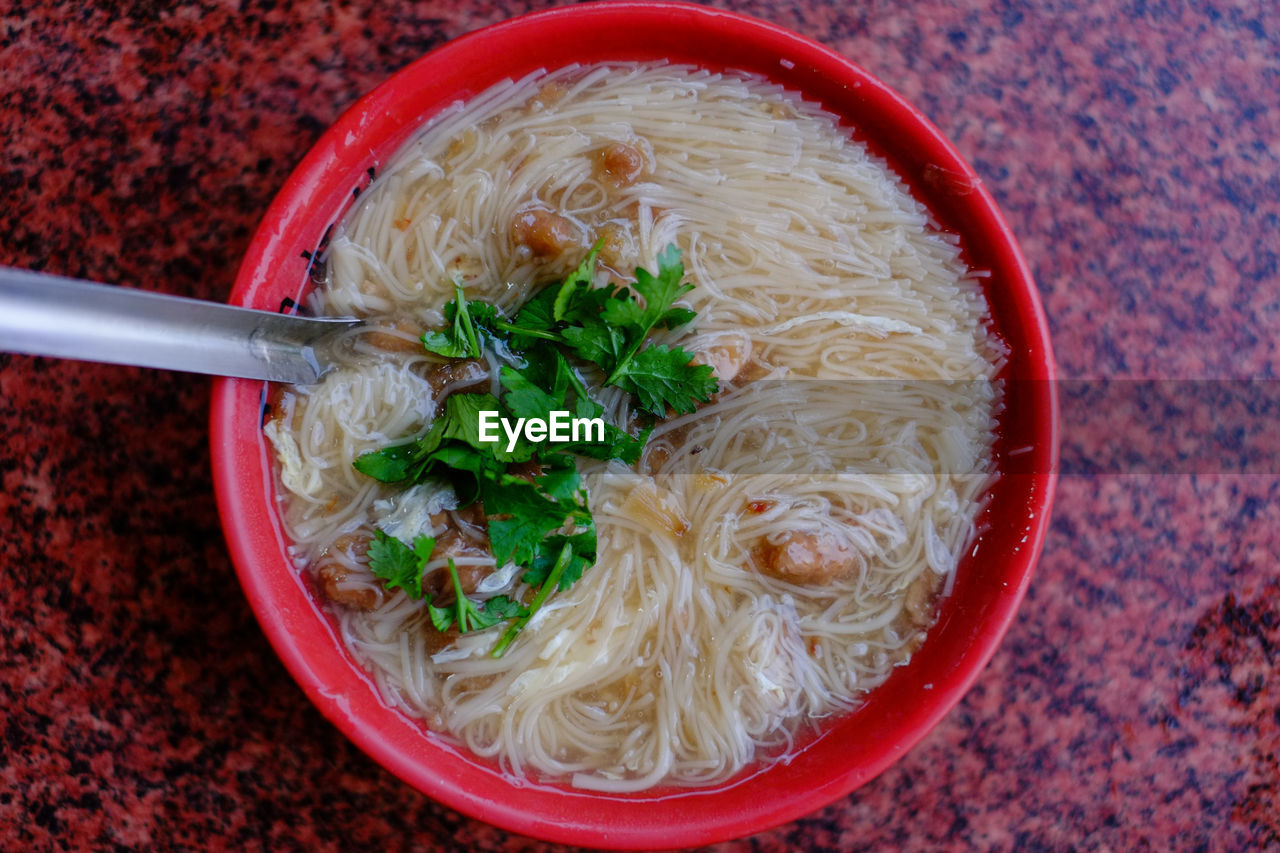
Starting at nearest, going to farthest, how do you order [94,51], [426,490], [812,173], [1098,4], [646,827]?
[646,827]
[426,490]
[812,173]
[94,51]
[1098,4]

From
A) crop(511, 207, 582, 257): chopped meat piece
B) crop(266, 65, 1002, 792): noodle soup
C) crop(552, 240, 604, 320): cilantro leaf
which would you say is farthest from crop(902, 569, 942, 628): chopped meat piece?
crop(511, 207, 582, 257): chopped meat piece

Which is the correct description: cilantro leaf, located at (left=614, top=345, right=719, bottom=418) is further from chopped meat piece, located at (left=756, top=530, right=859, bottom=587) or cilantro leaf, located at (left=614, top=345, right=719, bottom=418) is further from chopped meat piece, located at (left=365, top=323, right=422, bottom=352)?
chopped meat piece, located at (left=365, top=323, right=422, bottom=352)

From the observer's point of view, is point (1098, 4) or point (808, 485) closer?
point (808, 485)

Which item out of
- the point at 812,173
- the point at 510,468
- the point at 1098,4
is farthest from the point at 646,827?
the point at 1098,4

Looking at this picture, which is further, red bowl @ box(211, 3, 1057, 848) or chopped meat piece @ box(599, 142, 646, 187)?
chopped meat piece @ box(599, 142, 646, 187)

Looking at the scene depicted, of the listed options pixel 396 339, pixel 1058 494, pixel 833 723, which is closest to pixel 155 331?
pixel 396 339

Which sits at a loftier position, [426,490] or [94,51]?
[94,51]

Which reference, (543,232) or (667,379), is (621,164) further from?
(667,379)

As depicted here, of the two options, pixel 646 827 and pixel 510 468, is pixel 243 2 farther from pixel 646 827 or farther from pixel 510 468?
pixel 646 827
